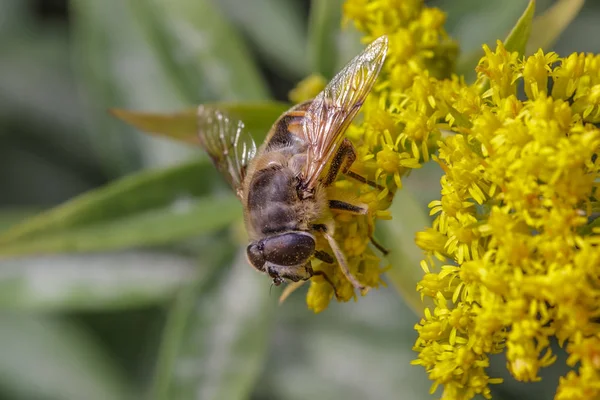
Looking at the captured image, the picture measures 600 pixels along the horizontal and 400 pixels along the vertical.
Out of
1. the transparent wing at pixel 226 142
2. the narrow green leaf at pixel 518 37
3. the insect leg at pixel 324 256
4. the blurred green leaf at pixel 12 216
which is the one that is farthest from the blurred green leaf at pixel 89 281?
the narrow green leaf at pixel 518 37

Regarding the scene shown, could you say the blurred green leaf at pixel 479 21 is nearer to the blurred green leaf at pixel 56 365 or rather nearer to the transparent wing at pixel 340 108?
the transparent wing at pixel 340 108

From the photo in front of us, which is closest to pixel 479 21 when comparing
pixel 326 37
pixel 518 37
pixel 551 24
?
pixel 551 24

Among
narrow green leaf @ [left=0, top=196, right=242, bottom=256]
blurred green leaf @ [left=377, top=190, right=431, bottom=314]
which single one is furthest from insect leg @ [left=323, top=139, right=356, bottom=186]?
narrow green leaf @ [left=0, top=196, right=242, bottom=256]

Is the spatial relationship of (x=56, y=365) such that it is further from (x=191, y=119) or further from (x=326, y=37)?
(x=326, y=37)

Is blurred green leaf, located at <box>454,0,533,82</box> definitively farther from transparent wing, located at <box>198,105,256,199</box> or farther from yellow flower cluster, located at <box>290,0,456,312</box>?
transparent wing, located at <box>198,105,256,199</box>

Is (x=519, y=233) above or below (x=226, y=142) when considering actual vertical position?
below
